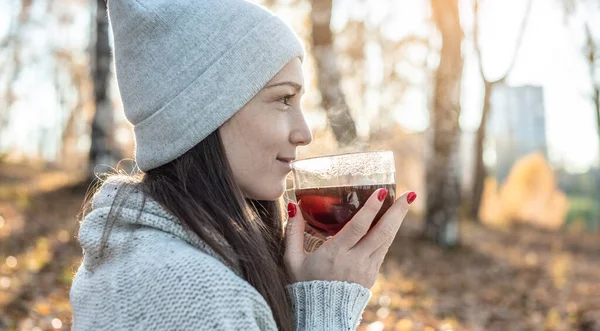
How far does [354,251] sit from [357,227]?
0.27ft

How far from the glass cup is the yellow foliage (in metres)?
15.8

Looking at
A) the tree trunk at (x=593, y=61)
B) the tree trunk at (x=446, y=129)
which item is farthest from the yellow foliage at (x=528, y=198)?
the tree trunk at (x=446, y=129)

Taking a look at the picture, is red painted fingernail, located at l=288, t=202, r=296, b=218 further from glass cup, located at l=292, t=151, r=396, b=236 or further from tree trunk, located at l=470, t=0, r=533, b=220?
tree trunk, located at l=470, t=0, r=533, b=220

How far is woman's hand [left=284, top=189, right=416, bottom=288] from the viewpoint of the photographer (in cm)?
173

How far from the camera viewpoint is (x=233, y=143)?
1.83m

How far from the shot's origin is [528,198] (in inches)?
703

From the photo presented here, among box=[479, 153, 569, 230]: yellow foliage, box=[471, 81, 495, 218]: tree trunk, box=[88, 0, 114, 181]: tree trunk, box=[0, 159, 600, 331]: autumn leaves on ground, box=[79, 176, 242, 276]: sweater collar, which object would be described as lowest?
box=[479, 153, 569, 230]: yellow foliage

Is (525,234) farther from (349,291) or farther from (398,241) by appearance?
(349,291)

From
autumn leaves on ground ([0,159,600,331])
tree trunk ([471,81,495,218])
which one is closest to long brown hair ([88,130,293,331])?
autumn leaves on ground ([0,159,600,331])

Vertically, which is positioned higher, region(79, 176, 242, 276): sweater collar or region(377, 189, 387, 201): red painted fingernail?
region(79, 176, 242, 276): sweater collar

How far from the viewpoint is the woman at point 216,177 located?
1.58 metres

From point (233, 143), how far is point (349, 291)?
0.58 m

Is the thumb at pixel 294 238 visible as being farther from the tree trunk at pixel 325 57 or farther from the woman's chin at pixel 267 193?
the tree trunk at pixel 325 57

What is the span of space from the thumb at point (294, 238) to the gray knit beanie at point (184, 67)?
405 mm
